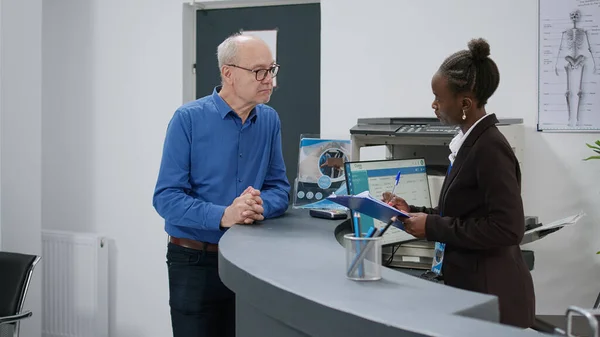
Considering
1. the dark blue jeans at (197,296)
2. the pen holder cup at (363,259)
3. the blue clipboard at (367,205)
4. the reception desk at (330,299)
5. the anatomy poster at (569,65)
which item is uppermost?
the anatomy poster at (569,65)

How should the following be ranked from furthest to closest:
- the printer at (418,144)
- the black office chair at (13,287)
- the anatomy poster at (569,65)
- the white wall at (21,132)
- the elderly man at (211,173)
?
the white wall at (21,132)
the anatomy poster at (569,65)
the black office chair at (13,287)
the printer at (418,144)
the elderly man at (211,173)

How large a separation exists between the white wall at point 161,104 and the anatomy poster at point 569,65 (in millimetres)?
59

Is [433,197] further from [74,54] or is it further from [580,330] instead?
[74,54]

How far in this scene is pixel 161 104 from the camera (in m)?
4.21

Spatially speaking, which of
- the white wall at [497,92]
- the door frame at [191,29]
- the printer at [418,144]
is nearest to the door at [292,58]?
the door frame at [191,29]

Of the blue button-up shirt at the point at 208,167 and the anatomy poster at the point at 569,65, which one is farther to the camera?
the anatomy poster at the point at 569,65

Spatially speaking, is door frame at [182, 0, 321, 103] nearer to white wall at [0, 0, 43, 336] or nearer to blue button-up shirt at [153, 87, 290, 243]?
white wall at [0, 0, 43, 336]

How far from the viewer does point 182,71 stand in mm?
4141

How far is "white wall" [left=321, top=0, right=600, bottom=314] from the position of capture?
127 inches

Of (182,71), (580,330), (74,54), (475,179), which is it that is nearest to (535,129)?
(580,330)

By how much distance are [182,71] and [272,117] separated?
181 centimetres

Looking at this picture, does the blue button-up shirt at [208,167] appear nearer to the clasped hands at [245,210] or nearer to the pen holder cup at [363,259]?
the clasped hands at [245,210]

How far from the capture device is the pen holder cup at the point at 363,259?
4.58ft

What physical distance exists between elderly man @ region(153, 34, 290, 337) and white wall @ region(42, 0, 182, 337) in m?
1.89
